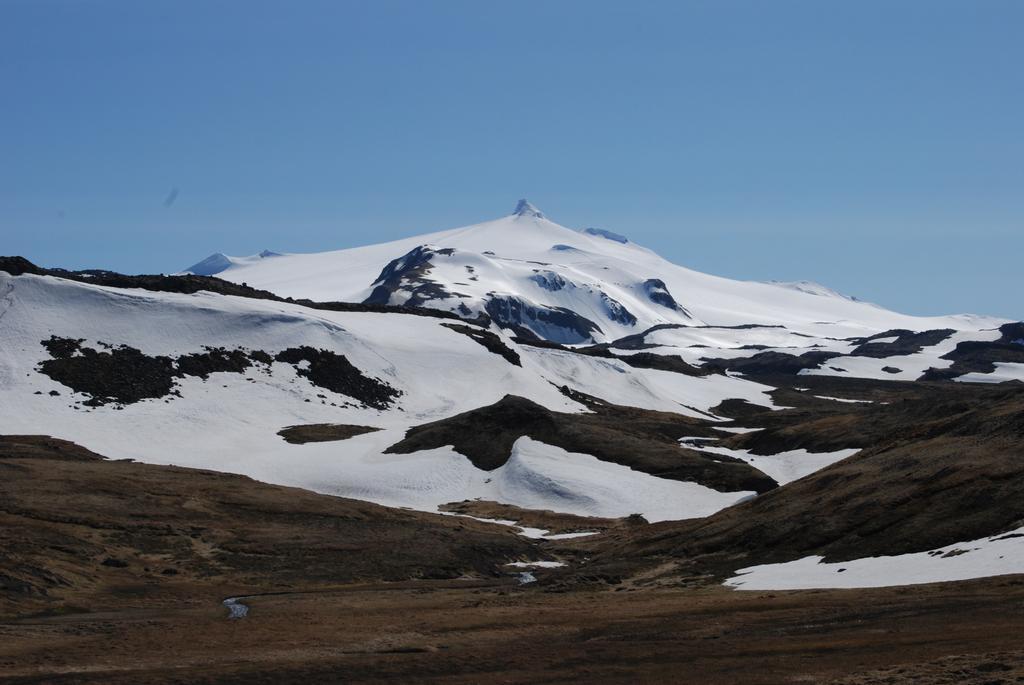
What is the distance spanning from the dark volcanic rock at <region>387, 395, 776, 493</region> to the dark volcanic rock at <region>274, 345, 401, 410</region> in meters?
19.1

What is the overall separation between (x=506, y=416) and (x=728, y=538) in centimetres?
4569

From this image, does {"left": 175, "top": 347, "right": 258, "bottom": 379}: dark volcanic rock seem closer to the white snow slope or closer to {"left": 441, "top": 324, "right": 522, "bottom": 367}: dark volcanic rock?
the white snow slope

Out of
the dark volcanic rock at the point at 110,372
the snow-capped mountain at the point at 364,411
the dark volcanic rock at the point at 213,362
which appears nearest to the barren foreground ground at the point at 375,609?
the snow-capped mountain at the point at 364,411

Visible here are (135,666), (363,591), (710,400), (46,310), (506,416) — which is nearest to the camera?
(135,666)

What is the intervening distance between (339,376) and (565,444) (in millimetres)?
37177

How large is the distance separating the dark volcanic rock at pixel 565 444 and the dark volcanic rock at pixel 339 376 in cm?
1908

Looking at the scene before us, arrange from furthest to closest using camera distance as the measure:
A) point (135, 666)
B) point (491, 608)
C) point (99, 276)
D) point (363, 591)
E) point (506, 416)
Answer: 1. point (99, 276)
2. point (506, 416)
3. point (363, 591)
4. point (491, 608)
5. point (135, 666)

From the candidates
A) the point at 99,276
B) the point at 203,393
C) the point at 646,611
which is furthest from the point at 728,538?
the point at 99,276

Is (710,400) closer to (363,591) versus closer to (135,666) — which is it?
(363,591)

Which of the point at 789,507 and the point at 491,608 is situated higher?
the point at 789,507

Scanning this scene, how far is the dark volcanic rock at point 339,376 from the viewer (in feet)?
412

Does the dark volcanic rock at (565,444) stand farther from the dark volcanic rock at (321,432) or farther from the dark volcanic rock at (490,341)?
the dark volcanic rock at (490,341)

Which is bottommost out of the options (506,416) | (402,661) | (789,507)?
(402,661)

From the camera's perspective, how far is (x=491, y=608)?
147 ft
